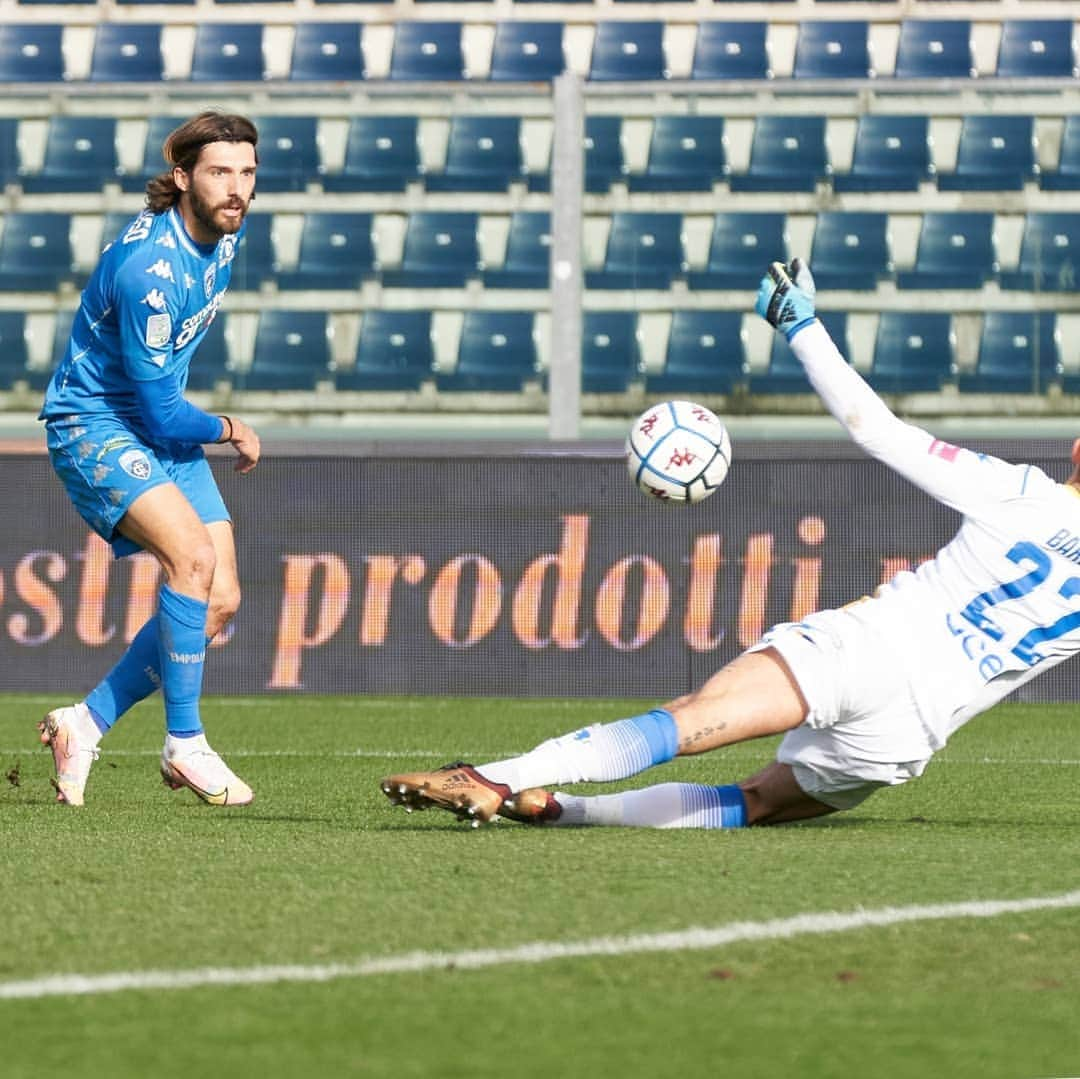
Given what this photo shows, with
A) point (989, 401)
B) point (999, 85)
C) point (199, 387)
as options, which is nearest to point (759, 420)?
point (989, 401)

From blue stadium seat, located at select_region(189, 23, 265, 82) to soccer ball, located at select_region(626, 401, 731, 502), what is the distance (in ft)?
53.9

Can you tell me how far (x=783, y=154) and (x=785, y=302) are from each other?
971 cm

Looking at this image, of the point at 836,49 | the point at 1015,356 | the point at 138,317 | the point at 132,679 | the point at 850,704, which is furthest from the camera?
the point at 836,49

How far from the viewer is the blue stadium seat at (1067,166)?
14312mm

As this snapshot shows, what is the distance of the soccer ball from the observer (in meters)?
5.79

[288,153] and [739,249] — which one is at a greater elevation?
[288,153]

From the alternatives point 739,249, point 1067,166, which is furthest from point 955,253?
point 739,249

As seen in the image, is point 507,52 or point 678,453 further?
point 507,52

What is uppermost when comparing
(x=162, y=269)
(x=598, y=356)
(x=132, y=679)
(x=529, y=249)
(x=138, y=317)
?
(x=162, y=269)

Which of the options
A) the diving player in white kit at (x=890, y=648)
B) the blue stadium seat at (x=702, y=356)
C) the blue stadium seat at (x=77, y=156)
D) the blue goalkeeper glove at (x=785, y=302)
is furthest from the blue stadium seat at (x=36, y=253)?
the diving player in white kit at (x=890, y=648)

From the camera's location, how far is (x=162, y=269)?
583 centimetres

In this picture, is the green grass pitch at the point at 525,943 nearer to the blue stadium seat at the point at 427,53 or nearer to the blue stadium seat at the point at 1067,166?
the blue stadium seat at the point at 1067,166

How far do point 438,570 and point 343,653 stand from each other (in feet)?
2.36

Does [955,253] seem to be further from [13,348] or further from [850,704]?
[850,704]
